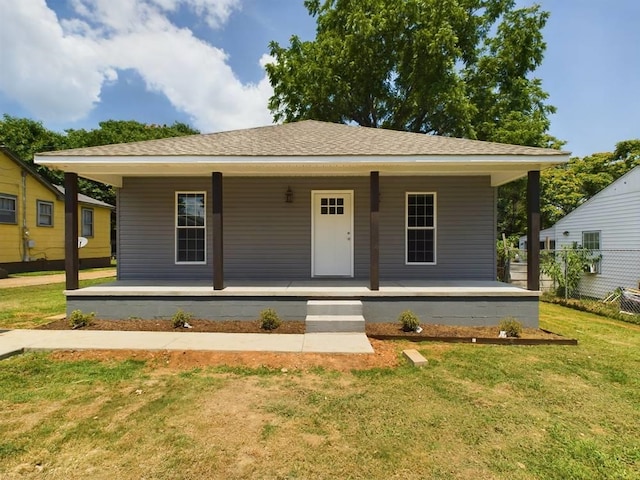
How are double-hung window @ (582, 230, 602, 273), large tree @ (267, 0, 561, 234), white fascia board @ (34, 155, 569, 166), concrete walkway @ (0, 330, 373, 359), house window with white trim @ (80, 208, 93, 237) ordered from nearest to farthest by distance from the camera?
concrete walkway @ (0, 330, 373, 359)
white fascia board @ (34, 155, 569, 166)
double-hung window @ (582, 230, 602, 273)
large tree @ (267, 0, 561, 234)
house window with white trim @ (80, 208, 93, 237)

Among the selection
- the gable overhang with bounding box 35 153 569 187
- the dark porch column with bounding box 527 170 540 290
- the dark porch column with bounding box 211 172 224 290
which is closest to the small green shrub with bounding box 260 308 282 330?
the dark porch column with bounding box 211 172 224 290

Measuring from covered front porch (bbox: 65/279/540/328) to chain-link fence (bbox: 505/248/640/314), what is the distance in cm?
603

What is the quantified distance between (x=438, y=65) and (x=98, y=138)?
26.6 m

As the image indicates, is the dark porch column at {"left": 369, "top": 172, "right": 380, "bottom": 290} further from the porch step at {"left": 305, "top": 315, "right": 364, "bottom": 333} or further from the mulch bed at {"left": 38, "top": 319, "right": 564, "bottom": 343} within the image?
the porch step at {"left": 305, "top": 315, "right": 364, "bottom": 333}

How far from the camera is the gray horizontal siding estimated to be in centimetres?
823

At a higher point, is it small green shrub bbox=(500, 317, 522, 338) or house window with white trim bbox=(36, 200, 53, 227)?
house window with white trim bbox=(36, 200, 53, 227)

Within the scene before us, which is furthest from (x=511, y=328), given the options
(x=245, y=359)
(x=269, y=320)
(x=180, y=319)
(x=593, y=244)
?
(x=593, y=244)

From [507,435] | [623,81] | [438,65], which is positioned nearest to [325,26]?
[438,65]

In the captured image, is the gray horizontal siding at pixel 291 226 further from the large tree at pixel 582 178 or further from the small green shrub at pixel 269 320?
the large tree at pixel 582 178

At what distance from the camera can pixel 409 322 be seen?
5.87 meters

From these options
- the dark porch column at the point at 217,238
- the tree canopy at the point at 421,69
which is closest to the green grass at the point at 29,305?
the dark porch column at the point at 217,238

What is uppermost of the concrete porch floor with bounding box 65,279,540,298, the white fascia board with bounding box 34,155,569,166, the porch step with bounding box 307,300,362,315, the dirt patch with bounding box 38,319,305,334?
the white fascia board with bounding box 34,155,569,166

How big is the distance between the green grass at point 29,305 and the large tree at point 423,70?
12633 mm

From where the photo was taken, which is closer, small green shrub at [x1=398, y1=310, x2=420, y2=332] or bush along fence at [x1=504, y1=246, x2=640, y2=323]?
small green shrub at [x1=398, y1=310, x2=420, y2=332]
